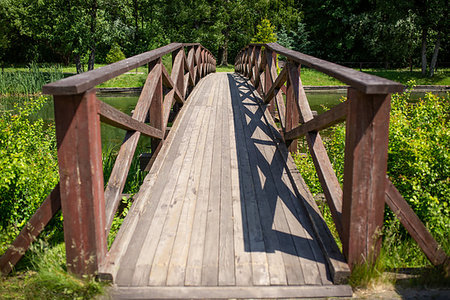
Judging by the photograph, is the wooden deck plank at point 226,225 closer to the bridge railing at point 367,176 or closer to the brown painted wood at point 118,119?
the bridge railing at point 367,176

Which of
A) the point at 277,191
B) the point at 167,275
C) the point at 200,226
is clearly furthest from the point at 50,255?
the point at 277,191

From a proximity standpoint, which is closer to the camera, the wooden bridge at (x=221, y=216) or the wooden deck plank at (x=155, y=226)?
the wooden bridge at (x=221, y=216)

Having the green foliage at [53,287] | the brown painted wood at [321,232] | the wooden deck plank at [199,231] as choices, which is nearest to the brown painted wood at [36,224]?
the green foliage at [53,287]

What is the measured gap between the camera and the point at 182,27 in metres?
29.6

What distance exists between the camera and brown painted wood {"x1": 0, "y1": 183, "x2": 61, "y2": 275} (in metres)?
2.27

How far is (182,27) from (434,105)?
27.1 metres

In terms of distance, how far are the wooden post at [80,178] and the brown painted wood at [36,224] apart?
141mm

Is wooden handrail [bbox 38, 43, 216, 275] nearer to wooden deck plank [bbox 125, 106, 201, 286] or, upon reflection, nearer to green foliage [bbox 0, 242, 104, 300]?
green foliage [bbox 0, 242, 104, 300]

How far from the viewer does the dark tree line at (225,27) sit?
22.4 metres

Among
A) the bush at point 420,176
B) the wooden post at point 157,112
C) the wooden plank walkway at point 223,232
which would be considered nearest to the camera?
the wooden plank walkway at point 223,232

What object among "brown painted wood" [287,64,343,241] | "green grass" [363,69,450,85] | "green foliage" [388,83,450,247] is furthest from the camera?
"green grass" [363,69,450,85]

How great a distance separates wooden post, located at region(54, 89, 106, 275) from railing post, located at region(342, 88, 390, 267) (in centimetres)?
137

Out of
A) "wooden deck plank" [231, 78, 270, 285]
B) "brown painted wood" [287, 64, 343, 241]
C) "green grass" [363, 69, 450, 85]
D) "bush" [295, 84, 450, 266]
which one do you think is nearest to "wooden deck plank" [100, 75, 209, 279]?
"wooden deck plank" [231, 78, 270, 285]

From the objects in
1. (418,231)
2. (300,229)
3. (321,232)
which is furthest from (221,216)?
(418,231)
